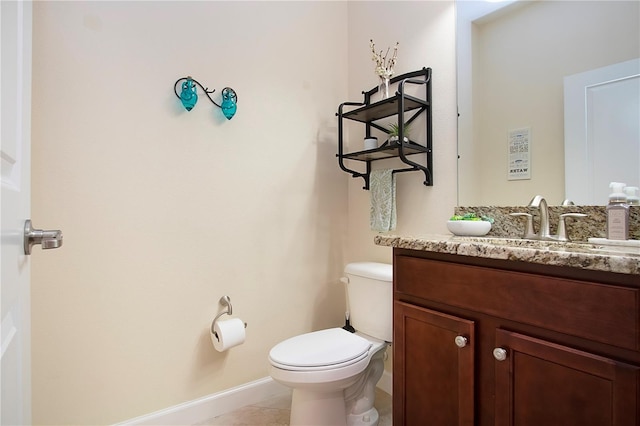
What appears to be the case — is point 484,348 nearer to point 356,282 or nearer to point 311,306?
point 356,282

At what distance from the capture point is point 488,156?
1508 millimetres

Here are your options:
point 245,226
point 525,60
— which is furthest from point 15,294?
point 525,60

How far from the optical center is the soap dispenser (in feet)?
3.37

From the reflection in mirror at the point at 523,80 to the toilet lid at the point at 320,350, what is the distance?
2.74 feet

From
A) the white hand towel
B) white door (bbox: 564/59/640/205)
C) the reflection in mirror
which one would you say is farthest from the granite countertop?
the white hand towel

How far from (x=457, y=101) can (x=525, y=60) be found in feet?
1.00

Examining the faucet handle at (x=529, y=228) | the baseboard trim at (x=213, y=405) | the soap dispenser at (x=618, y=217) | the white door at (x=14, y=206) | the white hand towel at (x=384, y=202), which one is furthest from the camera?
the white hand towel at (x=384, y=202)

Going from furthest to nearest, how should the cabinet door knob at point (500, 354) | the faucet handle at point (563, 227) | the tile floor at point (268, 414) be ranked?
the tile floor at point (268, 414) < the faucet handle at point (563, 227) < the cabinet door knob at point (500, 354)

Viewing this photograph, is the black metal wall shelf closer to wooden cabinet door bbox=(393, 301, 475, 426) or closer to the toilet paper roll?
wooden cabinet door bbox=(393, 301, 475, 426)

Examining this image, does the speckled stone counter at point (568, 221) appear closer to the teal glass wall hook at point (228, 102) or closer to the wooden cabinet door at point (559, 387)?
the wooden cabinet door at point (559, 387)

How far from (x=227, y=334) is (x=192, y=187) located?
743 mm

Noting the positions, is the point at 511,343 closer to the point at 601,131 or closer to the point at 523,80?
the point at 601,131

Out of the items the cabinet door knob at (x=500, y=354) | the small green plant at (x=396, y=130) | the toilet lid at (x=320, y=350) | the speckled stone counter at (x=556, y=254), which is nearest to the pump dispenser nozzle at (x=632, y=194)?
the speckled stone counter at (x=556, y=254)

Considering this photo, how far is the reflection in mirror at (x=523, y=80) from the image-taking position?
1.21 metres
